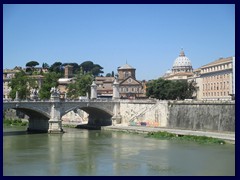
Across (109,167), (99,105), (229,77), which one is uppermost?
(229,77)

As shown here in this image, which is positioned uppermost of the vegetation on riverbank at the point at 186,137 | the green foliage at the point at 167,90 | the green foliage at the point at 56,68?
the green foliage at the point at 56,68

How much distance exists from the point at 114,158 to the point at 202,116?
11121 mm

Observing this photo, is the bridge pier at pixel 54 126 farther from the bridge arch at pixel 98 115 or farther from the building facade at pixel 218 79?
the building facade at pixel 218 79

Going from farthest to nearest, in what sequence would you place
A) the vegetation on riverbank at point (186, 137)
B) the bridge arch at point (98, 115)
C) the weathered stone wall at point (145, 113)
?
the bridge arch at point (98, 115) → the weathered stone wall at point (145, 113) → the vegetation on riverbank at point (186, 137)

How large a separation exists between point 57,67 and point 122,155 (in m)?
47.7

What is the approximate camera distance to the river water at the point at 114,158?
1348cm

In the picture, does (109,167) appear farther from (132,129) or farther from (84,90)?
(84,90)

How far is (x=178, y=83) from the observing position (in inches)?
1617

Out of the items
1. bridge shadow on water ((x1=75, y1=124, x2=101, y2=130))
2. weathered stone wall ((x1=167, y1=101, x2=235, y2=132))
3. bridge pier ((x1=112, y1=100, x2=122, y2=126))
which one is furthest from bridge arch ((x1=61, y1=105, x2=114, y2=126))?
weathered stone wall ((x1=167, y1=101, x2=235, y2=132))

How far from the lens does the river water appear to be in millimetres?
13484

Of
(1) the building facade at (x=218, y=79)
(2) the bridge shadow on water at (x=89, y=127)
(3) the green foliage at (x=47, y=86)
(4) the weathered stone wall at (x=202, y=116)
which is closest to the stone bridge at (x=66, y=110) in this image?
(2) the bridge shadow on water at (x=89, y=127)

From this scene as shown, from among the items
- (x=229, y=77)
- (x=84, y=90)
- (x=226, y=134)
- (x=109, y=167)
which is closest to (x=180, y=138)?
(x=226, y=134)

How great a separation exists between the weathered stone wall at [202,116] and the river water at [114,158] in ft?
15.0

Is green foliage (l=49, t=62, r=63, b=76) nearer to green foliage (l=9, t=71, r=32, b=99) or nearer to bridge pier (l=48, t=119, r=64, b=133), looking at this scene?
green foliage (l=9, t=71, r=32, b=99)
